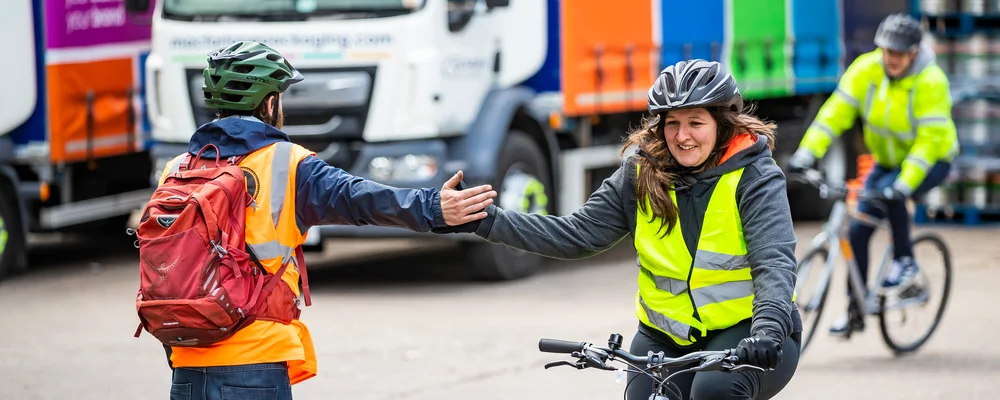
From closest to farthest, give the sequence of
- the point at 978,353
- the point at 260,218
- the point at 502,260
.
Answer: the point at 260,218, the point at 978,353, the point at 502,260

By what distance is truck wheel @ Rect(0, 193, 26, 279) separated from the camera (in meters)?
12.1

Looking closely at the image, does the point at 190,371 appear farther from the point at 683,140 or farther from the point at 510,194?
the point at 510,194

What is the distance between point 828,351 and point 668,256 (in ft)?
16.4

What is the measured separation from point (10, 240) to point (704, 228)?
905 centimetres

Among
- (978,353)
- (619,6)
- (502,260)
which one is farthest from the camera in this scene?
(619,6)

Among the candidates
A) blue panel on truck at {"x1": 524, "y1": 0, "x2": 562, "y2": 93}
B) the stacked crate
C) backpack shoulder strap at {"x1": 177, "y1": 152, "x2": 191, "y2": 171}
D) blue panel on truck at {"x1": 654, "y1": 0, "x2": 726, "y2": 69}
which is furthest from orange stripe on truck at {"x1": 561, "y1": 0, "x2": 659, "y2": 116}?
backpack shoulder strap at {"x1": 177, "y1": 152, "x2": 191, "y2": 171}

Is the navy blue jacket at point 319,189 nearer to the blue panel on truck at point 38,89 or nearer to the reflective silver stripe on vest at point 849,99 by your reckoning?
the reflective silver stripe on vest at point 849,99

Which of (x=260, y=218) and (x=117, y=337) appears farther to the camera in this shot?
(x=117, y=337)

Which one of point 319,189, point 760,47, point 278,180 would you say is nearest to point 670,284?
point 319,189

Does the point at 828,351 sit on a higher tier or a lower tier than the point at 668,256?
lower

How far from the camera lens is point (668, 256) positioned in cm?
432

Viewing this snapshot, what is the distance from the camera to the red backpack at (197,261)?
4.01 meters

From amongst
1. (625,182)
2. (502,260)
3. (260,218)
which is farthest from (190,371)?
(502,260)

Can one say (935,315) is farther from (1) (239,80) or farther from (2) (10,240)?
(2) (10,240)
